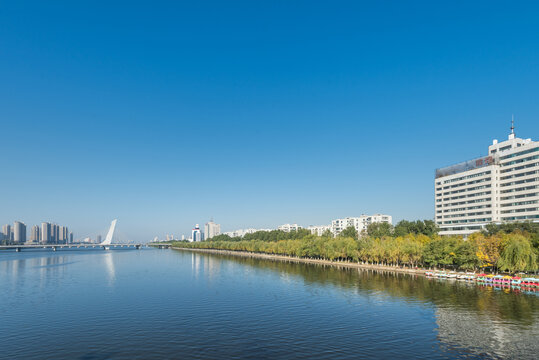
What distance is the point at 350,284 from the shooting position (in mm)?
70750

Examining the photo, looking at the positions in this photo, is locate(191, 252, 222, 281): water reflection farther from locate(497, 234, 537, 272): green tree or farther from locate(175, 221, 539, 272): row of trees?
locate(497, 234, 537, 272): green tree

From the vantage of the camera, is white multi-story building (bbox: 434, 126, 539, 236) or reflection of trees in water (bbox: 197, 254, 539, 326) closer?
reflection of trees in water (bbox: 197, 254, 539, 326)

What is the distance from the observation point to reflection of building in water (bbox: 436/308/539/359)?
30781mm

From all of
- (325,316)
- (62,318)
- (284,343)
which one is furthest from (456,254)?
(62,318)

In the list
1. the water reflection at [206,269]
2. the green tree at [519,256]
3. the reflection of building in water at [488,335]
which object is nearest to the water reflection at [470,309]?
the reflection of building in water at [488,335]

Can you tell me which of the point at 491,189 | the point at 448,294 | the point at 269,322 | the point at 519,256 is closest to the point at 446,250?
the point at 519,256

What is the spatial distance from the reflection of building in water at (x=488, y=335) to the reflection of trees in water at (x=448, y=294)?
1878 millimetres

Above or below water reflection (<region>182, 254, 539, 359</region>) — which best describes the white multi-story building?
above

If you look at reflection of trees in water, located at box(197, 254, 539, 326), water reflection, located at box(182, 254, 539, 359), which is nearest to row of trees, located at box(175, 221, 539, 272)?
reflection of trees in water, located at box(197, 254, 539, 326)

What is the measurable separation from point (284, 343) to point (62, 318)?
28661 millimetres

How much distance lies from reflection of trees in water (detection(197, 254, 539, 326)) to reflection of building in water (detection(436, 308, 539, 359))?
73.9 inches

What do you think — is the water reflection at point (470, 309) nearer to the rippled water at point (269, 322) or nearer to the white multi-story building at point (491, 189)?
the rippled water at point (269, 322)

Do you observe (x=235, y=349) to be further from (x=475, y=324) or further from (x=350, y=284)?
(x=350, y=284)

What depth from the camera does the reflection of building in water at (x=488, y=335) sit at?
3078 cm
